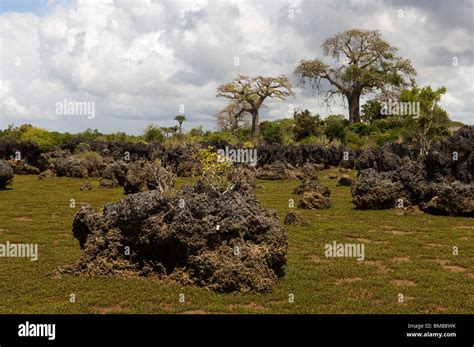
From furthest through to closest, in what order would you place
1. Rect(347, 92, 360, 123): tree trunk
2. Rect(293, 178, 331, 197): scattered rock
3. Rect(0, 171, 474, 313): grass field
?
Rect(347, 92, 360, 123): tree trunk
Rect(293, 178, 331, 197): scattered rock
Rect(0, 171, 474, 313): grass field

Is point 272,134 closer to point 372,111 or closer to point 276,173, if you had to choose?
point 372,111

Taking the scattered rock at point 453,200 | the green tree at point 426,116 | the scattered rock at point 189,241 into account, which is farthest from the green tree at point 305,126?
the scattered rock at point 189,241

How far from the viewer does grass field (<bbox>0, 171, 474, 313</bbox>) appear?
11273mm

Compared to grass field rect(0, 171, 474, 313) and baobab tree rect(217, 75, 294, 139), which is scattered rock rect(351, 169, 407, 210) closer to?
grass field rect(0, 171, 474, 313)

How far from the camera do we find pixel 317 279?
1342 centimetres

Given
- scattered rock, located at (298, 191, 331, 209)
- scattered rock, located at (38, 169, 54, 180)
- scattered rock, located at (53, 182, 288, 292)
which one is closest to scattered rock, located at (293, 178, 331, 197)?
scattered rock, located at (298, 191, 331, 209)

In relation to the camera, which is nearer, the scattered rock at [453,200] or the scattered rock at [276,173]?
the scattered rock at [453,200]

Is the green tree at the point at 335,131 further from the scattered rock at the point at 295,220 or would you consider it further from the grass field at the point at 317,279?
the scattered rock at the point at 295,220

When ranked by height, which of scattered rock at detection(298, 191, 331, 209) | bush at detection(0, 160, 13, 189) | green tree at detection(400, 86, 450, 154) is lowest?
scattered rock at detection(298, 191, 331, 209)

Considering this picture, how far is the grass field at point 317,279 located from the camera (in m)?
11.3

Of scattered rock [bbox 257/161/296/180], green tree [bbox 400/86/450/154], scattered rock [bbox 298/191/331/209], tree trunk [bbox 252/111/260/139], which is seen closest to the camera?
scattered rock [bbox 298/191/331/209]

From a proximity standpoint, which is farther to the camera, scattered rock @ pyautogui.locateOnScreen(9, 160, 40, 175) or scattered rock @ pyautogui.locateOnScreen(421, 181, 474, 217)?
scattered rock @ pyautogui.locateOnScreen(9, 160, 40, 175)

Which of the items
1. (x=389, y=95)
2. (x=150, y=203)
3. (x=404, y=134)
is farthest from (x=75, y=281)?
(x=389, y=95)
